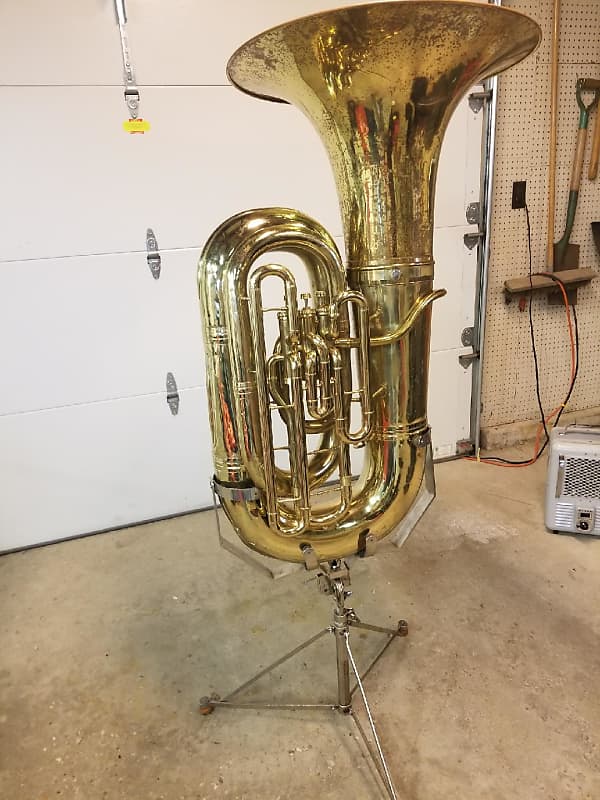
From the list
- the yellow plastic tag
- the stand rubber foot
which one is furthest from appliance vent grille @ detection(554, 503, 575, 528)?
the yellow plastic tag

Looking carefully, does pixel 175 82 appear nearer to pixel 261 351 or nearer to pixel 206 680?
pixel 261 351

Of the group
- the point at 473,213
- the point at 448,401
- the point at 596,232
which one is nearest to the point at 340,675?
the point at 448,401

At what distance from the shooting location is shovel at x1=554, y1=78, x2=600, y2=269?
2.59m

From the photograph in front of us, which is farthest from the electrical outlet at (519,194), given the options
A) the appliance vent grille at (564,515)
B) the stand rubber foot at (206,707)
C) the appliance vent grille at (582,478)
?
the stand rubber foot at (206,707)

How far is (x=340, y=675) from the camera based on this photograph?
1338mm

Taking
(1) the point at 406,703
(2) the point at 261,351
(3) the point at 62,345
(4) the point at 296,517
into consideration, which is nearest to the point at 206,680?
(1) the point at 406,703

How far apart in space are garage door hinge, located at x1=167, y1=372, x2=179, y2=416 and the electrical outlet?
1945 millimetres

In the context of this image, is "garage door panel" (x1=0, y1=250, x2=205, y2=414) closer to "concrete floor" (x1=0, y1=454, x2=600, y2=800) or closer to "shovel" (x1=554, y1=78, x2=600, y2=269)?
"concrete floor" (x1=0, y1=454, x2=600, y2=800)

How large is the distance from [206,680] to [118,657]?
317 millimetres

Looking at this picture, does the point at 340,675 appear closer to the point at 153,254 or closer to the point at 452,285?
the point at 153,254

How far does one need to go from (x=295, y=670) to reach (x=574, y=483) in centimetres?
134

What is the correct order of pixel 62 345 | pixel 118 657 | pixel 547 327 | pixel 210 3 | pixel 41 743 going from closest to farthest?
1. pixel 41 743
2. pixel 118 657
3. pixel 210 3
4. pixel 62 345
5. pixel 547 327

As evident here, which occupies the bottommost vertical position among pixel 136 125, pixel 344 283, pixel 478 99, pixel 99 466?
pixel 99 466

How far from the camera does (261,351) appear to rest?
1.04 meters
